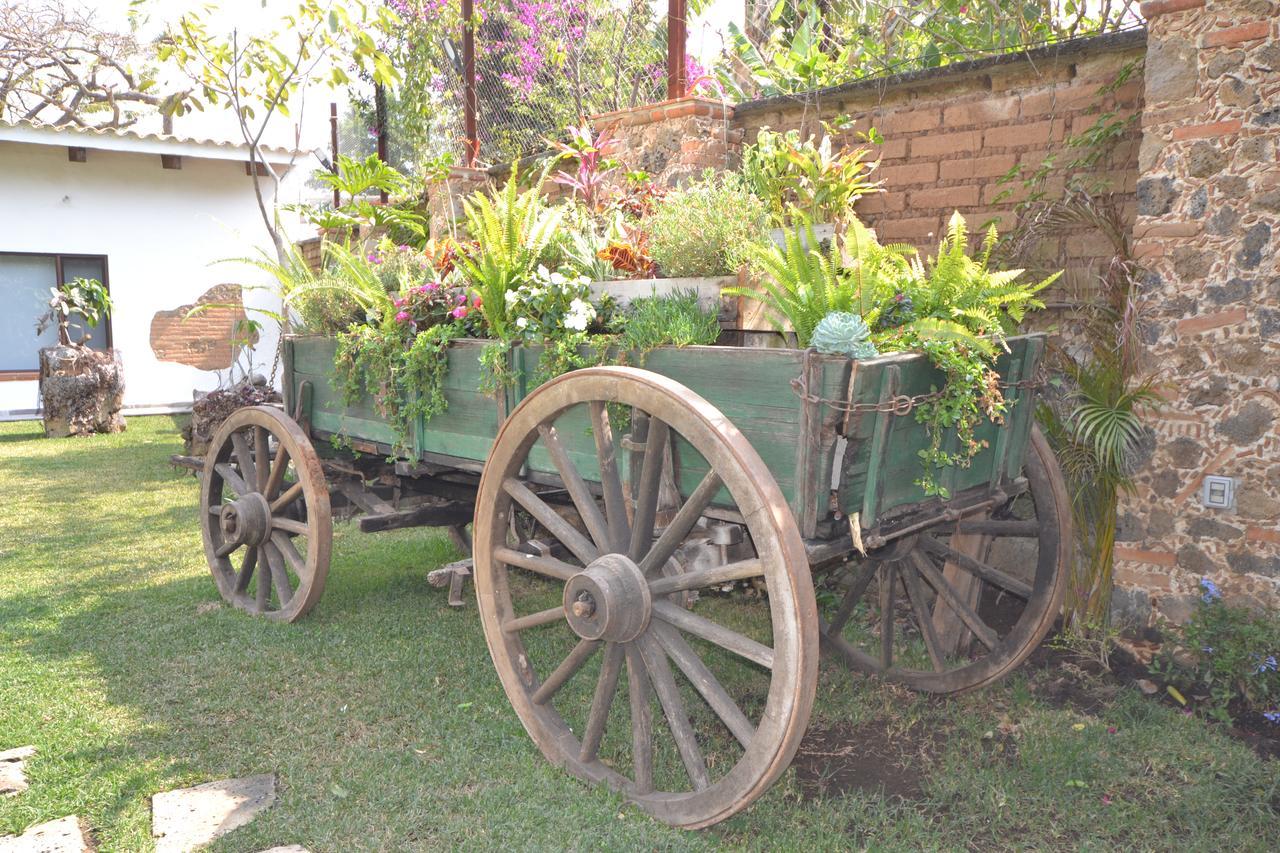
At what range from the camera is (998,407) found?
97.0 inches

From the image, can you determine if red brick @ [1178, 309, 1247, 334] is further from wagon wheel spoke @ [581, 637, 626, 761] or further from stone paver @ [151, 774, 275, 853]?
stone paver @ [151, 774, 275, 853]

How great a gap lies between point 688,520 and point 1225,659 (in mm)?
2134

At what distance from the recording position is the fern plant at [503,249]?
3.07 m

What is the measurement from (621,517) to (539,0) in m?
6.15

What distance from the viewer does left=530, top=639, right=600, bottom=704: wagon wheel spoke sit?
263 centimetres

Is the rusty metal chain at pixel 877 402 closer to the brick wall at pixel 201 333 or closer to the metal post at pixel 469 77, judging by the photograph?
the metal post at pixel 469 77

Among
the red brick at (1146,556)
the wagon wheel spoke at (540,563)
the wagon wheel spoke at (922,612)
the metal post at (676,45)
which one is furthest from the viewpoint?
the metal post at (676,45)

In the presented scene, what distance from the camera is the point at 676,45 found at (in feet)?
17.8

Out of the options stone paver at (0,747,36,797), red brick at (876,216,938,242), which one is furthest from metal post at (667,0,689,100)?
stone paver at (0,747,36,797)

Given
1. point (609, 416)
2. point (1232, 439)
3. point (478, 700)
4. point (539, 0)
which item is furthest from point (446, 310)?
point (539, 0)

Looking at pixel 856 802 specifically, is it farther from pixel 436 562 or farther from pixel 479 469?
pixel 436 562

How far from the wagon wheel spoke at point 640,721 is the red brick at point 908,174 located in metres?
2.90

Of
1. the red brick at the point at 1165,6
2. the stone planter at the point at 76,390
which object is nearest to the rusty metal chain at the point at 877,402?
the red brick at the point at 1165,6

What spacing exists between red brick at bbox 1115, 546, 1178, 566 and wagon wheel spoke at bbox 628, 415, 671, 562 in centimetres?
209
